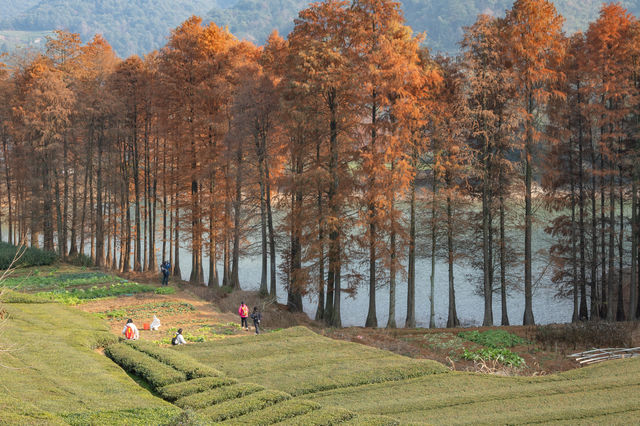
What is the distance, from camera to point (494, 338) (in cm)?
2159

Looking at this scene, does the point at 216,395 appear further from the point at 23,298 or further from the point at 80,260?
the point at 80,260

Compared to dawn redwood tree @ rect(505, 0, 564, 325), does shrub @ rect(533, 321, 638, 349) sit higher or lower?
lower

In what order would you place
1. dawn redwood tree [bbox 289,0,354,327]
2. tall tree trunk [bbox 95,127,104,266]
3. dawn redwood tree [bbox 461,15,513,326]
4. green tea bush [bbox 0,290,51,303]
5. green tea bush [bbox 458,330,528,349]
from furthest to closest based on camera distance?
1. tall tree trunk [bbox 95,127,104,266]
2. dawn redwood tree [bbox 461,15,513,326]
3. dawn redwood tree [bbox 289,0,354,327]
4. green tea bush [bbox 0,290,51,303]
5. green tea bush [bbox 458,330,528,349]

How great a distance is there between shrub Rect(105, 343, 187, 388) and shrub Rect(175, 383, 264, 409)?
1.55 metres

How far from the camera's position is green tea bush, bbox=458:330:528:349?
833 inches

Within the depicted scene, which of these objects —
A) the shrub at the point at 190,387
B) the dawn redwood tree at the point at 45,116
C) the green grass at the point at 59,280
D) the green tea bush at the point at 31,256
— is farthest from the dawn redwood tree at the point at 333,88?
the green tea bush at the point at 31,256

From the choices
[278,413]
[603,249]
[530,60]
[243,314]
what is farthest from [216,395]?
[603,249]

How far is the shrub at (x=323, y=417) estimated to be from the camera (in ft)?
38.9

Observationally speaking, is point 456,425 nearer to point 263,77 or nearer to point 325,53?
point 325,53

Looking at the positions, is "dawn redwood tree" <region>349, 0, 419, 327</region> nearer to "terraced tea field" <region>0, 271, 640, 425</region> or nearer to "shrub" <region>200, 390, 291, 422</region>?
"terraced tea field" <region>0, 271, 640, 425</region>

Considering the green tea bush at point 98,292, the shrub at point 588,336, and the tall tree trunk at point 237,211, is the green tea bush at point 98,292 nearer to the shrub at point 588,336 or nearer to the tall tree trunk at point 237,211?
the tall tree trunk at point 237,211

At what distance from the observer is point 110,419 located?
37.7 feet

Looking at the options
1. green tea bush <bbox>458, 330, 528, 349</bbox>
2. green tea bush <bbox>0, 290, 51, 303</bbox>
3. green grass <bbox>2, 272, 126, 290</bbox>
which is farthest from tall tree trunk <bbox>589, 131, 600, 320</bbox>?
green tea bush <bbox>0, 290, 51, 303</bbox>

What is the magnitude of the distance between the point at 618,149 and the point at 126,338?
2550 centimetres
